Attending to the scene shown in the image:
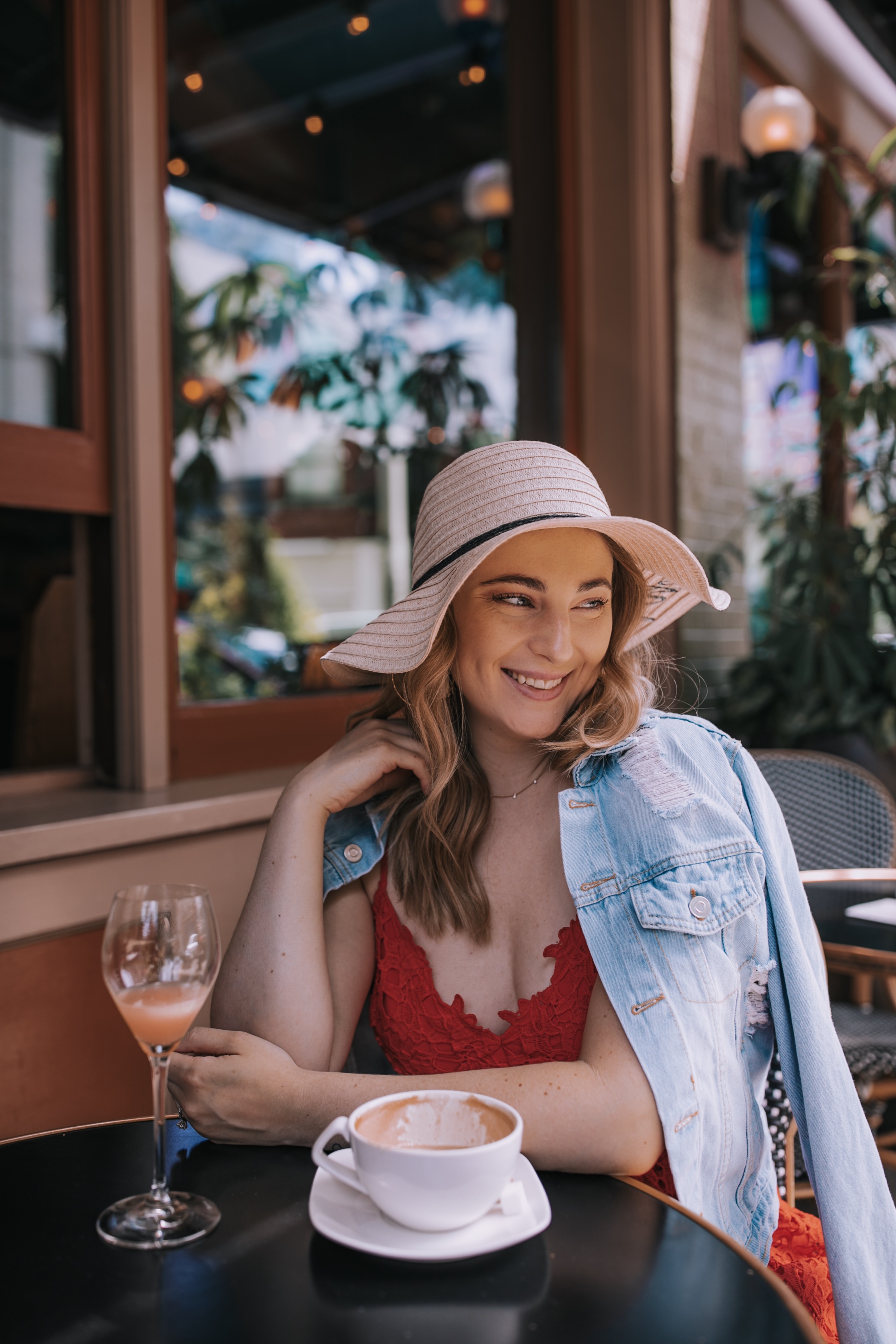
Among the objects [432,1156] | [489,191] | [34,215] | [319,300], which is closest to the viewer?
[432,1156]

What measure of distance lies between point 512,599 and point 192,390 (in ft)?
13.2

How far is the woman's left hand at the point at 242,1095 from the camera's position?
1.01 meters

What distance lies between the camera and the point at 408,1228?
2.67 ft

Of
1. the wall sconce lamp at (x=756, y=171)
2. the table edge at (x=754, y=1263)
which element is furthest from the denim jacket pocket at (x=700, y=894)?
the wall sconce lamp at (x=756, y=171)

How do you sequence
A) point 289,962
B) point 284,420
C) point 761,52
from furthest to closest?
point 284,420 → point 761,52 → point 289,962

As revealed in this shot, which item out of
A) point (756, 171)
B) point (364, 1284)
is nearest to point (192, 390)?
point (756, 171)

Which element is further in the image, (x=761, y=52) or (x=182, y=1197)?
(x=761, y=52)

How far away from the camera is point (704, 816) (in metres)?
1.15

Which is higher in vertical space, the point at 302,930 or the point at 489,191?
the point at 489,191

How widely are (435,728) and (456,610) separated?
0.15 metres

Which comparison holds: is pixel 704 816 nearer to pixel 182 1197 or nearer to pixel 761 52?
pixel 182 1197

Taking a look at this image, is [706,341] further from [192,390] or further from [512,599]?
[512,599]

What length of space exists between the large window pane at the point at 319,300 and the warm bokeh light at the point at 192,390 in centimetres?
2

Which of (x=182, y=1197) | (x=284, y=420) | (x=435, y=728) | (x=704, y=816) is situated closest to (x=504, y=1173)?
(x=182, y=1197)
